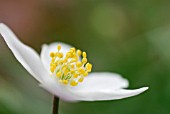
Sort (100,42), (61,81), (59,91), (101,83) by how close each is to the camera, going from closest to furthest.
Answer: (59,91), (61,81), (101,83), (100,42)

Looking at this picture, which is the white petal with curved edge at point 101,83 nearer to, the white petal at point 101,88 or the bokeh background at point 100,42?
the white petal at point 101,88

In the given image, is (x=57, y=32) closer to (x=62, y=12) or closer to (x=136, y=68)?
(x=62, y=12)

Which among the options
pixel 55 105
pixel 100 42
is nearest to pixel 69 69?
pixel 55 105

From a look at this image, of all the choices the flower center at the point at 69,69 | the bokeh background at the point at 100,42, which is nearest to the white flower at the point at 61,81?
the flower center at the point at 69,69

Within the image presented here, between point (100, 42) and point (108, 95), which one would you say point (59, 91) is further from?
point (100, 42)

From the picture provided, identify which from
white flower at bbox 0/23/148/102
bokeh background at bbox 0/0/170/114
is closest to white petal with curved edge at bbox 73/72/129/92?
white flower at bbox 0/23/148/102
